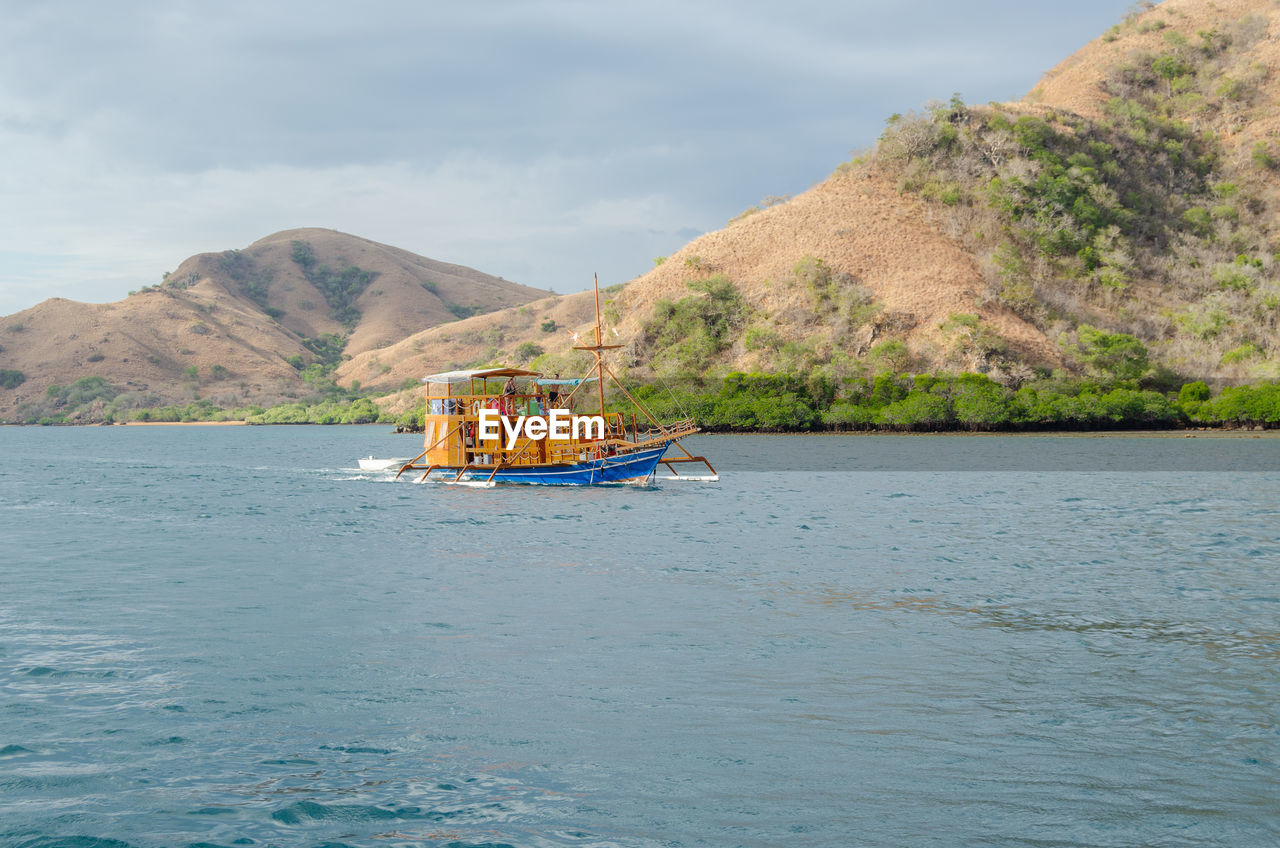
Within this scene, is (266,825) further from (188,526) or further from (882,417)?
(882,417)

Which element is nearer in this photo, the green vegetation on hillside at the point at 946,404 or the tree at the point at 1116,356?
the green vegetation on hillside at the point at 946,404

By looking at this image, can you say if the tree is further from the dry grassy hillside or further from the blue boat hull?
the blue boat hull

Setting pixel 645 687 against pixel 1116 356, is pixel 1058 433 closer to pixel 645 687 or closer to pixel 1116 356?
pixel 1116 356

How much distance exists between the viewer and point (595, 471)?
45.1 meters

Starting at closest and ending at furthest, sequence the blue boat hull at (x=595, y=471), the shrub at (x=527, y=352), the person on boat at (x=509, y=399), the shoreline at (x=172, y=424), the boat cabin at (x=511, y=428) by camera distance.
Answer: the blue boat hull at (x=595, y=471) → the boat cabin at (x=511, y=428) → the person on boat at (x=509, y=399) → the shrub at (x=527, y=352) → the shoreline at (x=172, y=424)

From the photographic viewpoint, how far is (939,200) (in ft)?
412

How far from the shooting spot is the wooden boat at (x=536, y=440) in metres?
45.0

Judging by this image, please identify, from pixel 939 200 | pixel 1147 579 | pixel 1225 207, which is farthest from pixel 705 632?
pixel 1225 207

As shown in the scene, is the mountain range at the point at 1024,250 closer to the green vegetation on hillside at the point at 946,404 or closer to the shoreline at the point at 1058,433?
the green vegetation on hillside at the point at 946,404

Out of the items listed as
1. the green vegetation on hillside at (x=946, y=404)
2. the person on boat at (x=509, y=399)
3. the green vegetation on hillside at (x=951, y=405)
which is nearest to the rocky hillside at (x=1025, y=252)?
the green vegetation on hillside at (x=946, y=404)

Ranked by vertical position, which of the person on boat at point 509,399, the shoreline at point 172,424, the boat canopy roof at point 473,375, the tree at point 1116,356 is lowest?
the person on boat at point 509,399

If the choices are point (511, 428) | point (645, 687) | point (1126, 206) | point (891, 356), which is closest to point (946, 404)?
point (891, 356)

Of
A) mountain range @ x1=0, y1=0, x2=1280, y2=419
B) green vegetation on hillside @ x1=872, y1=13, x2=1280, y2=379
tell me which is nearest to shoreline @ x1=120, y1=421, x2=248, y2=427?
mountain range @ x1=0, y1=0, x2=1280, y2=419

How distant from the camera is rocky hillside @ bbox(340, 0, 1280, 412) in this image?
4058 inches
